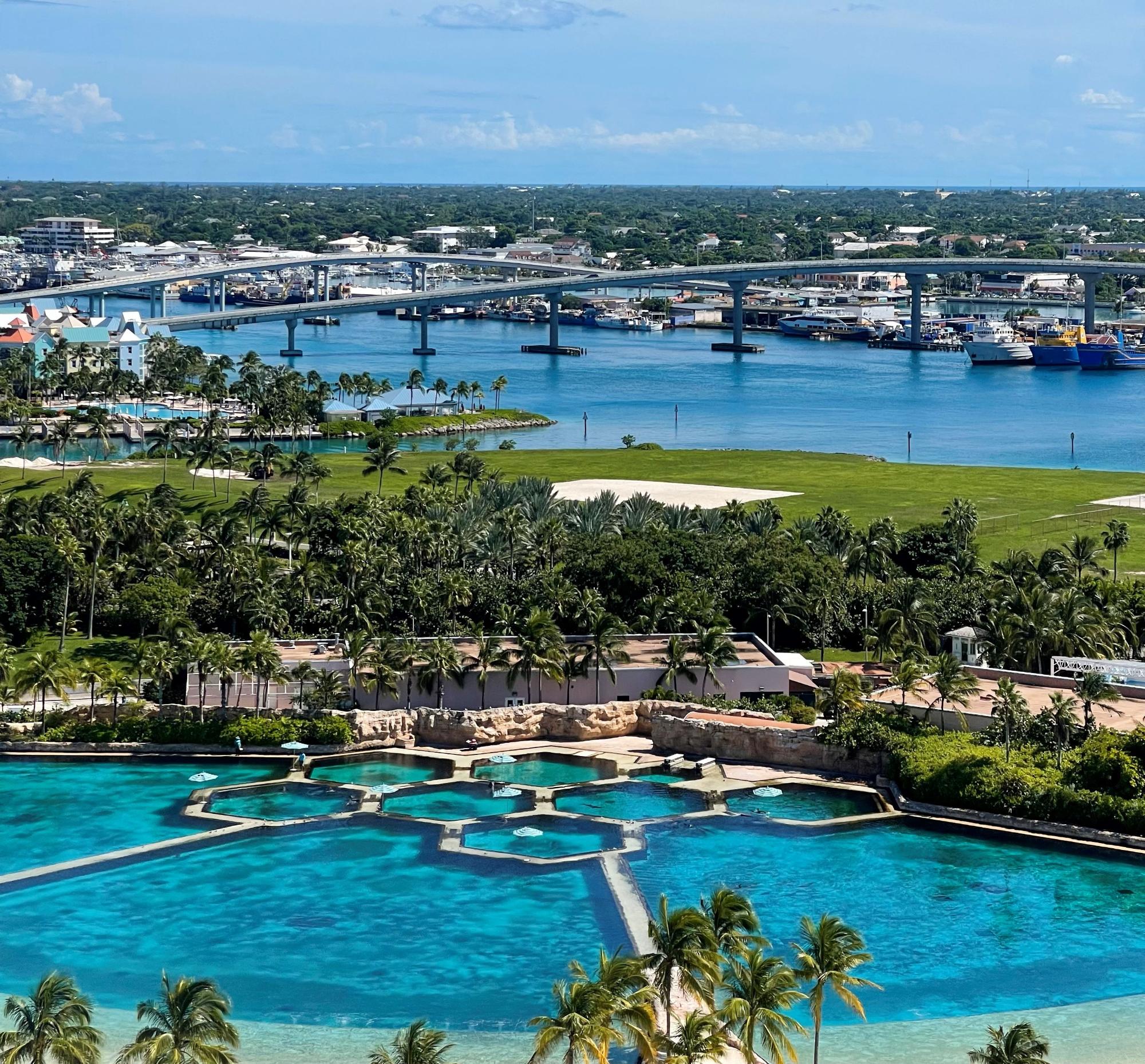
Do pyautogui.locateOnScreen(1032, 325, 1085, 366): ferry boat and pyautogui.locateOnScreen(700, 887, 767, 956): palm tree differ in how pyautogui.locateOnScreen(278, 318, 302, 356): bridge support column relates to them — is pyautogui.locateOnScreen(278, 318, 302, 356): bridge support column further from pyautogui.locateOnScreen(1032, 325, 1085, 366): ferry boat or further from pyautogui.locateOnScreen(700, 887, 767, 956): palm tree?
pyautogui.locateOnScreen(700, 887, 767, 956): palm tree

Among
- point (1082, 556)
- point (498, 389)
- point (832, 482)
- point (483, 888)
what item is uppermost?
point (1082, 556)

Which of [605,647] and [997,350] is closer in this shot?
[605,647]

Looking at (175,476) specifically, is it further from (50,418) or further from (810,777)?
(810,777)

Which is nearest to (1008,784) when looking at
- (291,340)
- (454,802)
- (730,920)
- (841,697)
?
(841,697)

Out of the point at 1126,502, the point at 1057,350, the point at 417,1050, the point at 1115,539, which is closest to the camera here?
the point at 417,1050

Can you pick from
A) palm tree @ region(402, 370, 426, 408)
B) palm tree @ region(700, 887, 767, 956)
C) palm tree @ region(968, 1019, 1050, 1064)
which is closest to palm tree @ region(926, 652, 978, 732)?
palm tree @ region(700, 887, 767, 956)

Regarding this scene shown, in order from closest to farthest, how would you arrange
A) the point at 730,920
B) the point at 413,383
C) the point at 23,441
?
the point at 730,920 → the point at 23,441 → the point at 413,383

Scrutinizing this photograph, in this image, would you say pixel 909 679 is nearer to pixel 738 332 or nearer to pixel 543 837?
pixel 543 837

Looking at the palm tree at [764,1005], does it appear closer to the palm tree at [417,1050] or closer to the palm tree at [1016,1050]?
the palm tree at [1016,1050]
